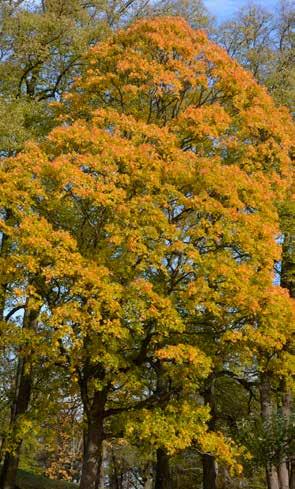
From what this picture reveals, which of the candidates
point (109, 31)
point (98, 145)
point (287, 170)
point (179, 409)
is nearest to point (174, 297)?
point (179, 409)

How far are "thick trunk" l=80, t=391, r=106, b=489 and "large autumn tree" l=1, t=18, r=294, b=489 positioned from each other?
0.10ft

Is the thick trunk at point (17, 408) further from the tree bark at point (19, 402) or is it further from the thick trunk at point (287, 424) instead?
the thick trunk at point (287, 424)

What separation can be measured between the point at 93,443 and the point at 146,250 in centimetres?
532

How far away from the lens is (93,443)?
14.2m

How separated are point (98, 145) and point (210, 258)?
3978 mm

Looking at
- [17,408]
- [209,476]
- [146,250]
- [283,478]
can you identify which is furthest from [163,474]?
[146,250]

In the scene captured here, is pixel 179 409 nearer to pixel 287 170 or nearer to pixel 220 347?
pixel 220 347

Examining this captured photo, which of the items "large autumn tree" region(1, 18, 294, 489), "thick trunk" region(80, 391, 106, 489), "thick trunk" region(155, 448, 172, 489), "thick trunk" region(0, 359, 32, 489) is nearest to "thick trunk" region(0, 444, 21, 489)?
"thick trunk" region(0, 359, 32, 489)

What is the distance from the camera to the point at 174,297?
14078 mm

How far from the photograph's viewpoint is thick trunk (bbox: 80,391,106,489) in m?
14.0

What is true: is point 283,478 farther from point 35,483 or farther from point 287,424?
point 35,483

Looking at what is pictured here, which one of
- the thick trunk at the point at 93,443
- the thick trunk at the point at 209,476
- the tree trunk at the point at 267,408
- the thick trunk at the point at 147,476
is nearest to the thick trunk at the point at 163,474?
the thick trunk at the point at 209,476

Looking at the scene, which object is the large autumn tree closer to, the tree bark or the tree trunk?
the tree trunk

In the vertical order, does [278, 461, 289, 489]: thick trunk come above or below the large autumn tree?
below
